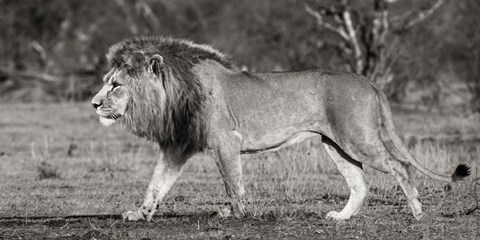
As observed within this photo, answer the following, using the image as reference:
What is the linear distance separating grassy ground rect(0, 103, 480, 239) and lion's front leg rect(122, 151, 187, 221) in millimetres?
201

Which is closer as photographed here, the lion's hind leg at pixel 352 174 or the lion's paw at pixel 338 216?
the lion's paw at pixel 338 216

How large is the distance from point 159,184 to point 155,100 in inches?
28.9

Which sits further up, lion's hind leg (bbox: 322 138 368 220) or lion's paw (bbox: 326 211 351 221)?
lion's hind leg (bbox: 322 138 368 220)

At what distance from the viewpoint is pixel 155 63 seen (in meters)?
8.42

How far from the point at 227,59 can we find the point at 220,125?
0.79 metres

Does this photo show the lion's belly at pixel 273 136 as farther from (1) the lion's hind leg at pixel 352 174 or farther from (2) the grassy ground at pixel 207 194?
(2) the grassy ground at pixel 207 194

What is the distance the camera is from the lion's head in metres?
8.41

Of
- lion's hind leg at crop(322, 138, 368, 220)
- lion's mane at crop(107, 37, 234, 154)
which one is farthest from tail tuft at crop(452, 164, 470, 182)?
lion's mane at crop(107, 37, 234, 154)

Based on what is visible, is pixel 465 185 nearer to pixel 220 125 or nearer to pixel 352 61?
pixel 220 125

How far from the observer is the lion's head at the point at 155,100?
841 centimetres

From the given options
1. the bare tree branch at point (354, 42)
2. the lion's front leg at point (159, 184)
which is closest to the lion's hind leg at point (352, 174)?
the lion's front leg at point (159, 184)

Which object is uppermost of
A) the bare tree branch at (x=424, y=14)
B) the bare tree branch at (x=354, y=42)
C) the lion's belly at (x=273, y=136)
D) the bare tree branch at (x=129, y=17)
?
the bare tree branch at (x=129, y=17)

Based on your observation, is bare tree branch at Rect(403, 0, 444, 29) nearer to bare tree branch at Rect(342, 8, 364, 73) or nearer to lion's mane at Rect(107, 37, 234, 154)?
bare tree branch at Rect(342, 8, 364, 73)

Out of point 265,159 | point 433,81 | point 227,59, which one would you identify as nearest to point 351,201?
point 227,59
